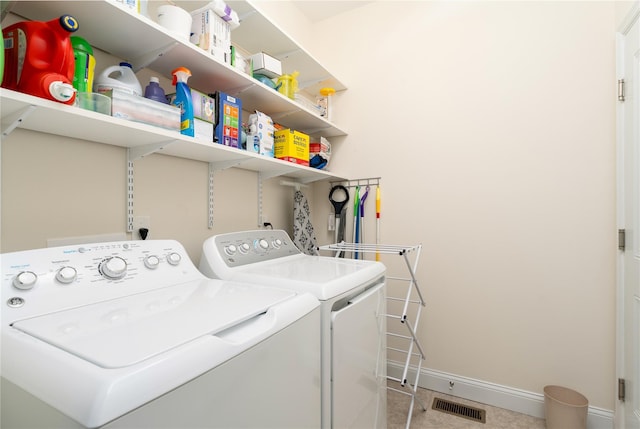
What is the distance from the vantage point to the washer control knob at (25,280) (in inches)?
31.7

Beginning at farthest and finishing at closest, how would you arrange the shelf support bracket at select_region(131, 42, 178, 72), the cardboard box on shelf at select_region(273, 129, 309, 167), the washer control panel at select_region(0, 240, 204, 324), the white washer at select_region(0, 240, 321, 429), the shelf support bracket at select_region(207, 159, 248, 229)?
the cardboard box on shelf at select_region(273, 129, 309, 167), the shelf support bracket at select_region(207, 159, 248, 229), the shelf support bracket at select_region(131, 42, 178, 72), the washer control panel at select_region(0, 240, 204, 324), the white washer at select_region(0, 240, 321, 429)

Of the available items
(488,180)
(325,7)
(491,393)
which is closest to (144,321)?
(488,180)

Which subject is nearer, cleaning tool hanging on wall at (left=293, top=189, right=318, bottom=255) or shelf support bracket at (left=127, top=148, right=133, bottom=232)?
shelf support bracket at (left=127, top=148, right=133, bottom=232)

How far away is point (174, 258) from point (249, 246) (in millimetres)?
414

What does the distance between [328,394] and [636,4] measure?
2224mm

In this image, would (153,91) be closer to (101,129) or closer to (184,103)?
(184,103)

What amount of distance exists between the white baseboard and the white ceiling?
110 inches

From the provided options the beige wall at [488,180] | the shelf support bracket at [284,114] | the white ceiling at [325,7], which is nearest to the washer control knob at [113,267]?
the beige wall at [488,180]

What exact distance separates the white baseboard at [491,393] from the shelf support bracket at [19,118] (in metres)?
2.41

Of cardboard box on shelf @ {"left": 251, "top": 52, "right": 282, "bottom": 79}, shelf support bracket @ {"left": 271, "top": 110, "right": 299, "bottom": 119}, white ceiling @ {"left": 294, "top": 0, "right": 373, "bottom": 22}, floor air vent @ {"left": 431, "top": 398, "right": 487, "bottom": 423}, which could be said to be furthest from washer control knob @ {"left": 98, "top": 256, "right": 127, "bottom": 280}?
white ceiling @ {"left": 294, "top": 0, "right": 373, "bottom": 22}

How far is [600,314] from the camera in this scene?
176 centimetres

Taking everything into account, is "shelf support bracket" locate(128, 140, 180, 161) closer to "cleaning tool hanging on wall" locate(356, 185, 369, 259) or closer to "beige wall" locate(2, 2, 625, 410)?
"beige wall" locate(2, 2, 625, 410)

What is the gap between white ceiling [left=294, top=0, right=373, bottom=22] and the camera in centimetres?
246

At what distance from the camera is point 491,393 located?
200 cm
